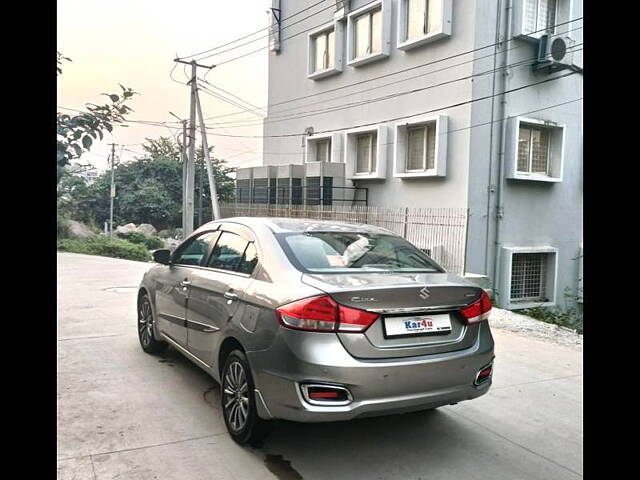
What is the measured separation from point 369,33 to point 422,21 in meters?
2.24

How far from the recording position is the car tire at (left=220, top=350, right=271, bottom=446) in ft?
11.7

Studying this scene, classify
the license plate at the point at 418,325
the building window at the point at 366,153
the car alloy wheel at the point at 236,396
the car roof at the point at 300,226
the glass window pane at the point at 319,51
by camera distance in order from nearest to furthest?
the license plate at the point at 418,325 → the car alloy wheel at the point at 236,396 → the car roof at the point at 300,226 → the building window at the point at 366,153 → the glass window pane at the point at 319,51

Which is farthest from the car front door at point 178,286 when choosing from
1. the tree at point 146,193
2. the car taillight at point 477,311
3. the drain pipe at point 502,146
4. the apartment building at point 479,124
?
the tree at point 146,193

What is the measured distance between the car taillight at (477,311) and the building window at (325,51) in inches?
546

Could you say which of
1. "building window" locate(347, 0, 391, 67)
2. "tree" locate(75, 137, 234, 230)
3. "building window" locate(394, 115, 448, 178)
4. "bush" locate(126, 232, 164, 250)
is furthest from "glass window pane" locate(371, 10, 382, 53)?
"tree" locate(75, 137, 234, 230)

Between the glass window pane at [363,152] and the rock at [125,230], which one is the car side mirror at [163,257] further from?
the rock at [125,230]

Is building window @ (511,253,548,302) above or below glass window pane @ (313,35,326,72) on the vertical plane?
below

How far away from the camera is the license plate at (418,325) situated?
3322 millimetres

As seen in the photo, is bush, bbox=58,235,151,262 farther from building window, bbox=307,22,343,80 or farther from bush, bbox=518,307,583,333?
bush, bbox=518,307,583,333

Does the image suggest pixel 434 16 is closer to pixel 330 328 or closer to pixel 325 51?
pixel 325 51

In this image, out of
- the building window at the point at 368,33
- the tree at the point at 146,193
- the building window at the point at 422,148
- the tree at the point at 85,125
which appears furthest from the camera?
the tree at the point at 146,193

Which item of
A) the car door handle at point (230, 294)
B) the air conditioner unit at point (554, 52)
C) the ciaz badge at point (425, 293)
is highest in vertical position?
the air conditioner unit at point (554, 52)

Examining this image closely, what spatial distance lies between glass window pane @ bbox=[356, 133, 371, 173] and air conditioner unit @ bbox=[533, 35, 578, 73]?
5024mm

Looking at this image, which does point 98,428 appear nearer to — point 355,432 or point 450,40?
point 355,432
